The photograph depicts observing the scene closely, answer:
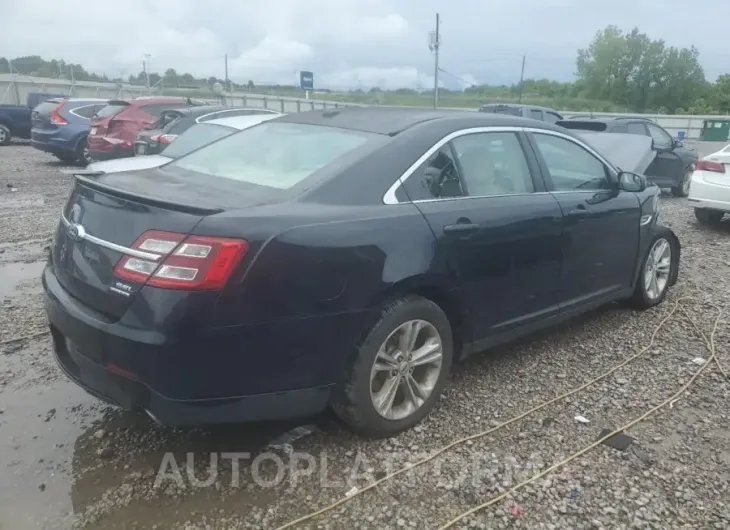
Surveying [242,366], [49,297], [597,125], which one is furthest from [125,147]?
[242,366]

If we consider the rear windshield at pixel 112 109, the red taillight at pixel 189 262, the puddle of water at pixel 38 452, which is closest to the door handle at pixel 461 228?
the red taillight at pixel 189 262

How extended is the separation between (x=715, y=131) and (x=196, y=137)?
3618cm

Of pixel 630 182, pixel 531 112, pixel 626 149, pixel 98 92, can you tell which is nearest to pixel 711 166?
pixel 626 149

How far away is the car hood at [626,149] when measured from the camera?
9406 millimetres

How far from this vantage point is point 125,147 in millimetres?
13078

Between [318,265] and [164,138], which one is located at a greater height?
[318,265]

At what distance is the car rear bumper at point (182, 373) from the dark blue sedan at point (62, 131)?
1346cm

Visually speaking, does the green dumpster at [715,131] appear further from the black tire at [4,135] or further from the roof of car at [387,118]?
the roof of car at [387,118]

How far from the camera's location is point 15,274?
6246 mm

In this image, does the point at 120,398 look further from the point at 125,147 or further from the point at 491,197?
the point at 125,147

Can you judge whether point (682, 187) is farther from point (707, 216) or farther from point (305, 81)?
point (305, 81)

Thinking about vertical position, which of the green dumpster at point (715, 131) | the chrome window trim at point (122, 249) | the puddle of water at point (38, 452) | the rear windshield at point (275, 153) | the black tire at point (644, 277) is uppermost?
the rear windshield at point (275, 153)

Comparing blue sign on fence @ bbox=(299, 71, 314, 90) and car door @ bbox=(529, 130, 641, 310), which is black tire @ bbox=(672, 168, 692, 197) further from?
blue sign on fence @ bbox=(299, 71, 314, 90)

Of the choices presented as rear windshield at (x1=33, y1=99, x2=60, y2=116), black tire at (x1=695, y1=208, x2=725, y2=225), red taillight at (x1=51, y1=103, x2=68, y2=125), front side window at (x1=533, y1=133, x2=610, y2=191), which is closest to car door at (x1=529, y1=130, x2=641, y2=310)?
front side window at (x1=533, y1=133, x2=610, y2=191)
